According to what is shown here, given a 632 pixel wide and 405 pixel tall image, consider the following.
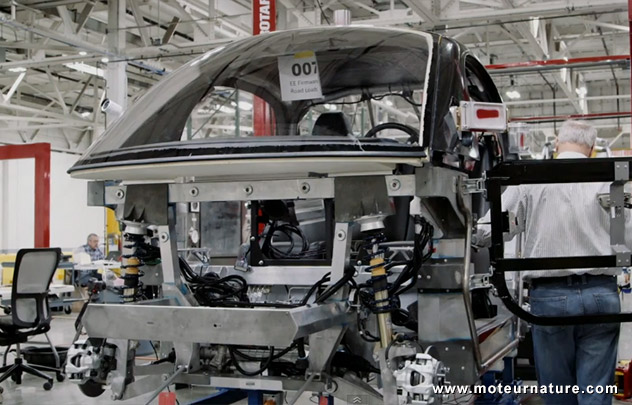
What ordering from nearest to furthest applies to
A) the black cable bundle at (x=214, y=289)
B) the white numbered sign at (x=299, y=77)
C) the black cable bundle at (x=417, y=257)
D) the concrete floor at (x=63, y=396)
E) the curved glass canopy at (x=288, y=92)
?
the black cable bundle at (x=417, y=257)
the curved glass canopy at (x=288, y=92)
the black cable bundle at (x=214, y=289)
the white numbered sign at (x=299, y=77)
the concrete floor at (x=63, y=396)

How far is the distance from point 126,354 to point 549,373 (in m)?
1.87

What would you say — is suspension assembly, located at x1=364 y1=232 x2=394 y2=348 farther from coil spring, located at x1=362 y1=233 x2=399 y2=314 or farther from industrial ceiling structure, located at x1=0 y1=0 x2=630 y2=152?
industrial ceiling structure, located at x1=0 y1=0 x2=630 y2=152

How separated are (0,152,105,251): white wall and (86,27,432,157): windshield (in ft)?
60.4

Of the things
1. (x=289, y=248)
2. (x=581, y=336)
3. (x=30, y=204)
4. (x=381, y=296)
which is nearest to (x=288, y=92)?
(x=289, y=248)

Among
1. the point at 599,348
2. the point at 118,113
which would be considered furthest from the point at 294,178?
the point at 599,348

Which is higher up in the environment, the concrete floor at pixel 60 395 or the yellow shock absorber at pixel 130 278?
the yellow shock absorber at pixel 130 278

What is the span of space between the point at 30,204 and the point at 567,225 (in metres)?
20.3

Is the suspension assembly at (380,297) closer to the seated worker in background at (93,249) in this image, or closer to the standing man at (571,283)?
the standing man at (571,283)

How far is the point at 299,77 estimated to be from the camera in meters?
3.35

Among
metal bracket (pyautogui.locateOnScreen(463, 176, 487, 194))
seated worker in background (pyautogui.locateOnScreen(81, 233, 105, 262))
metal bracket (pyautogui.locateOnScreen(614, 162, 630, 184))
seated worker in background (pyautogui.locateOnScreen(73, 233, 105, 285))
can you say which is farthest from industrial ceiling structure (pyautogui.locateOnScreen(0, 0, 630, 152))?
metal bracket (pyautogui.locateOnScreen(614, 162, 630, 184))

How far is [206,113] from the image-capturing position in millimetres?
3428

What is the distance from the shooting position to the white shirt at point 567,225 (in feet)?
11.0

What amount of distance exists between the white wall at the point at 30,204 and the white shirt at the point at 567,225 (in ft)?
62.0

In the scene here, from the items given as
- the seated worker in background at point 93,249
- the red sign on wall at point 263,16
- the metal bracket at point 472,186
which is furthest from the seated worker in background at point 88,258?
the metal bracket at point 472,186
